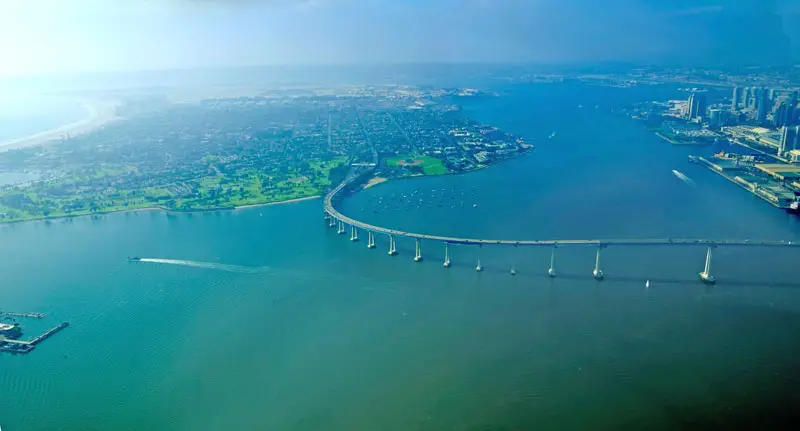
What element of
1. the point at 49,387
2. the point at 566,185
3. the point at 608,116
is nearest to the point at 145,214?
the point at 49,387

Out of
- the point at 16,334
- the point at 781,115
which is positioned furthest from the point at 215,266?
the point at 781,115

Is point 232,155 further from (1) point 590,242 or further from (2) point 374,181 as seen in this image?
(1) point 590,242

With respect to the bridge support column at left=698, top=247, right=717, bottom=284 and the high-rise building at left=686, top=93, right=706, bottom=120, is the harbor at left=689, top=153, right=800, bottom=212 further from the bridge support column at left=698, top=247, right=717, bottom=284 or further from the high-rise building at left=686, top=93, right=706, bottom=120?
the high-rise building at left=686, top=93, right=706, bottom=120

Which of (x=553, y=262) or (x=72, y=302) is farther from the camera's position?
(x=553, y=262)

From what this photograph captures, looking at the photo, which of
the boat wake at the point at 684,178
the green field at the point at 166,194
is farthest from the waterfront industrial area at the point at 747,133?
the green field at the point at 166,194

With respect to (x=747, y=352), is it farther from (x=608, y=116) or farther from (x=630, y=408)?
(x=608, y=116)

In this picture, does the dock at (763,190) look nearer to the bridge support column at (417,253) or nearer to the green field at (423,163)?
the green field at (423,163)

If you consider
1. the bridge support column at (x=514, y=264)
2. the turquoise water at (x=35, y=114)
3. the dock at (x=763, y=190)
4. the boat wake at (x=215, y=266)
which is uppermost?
the turquoise water at (x=35, y=114)
